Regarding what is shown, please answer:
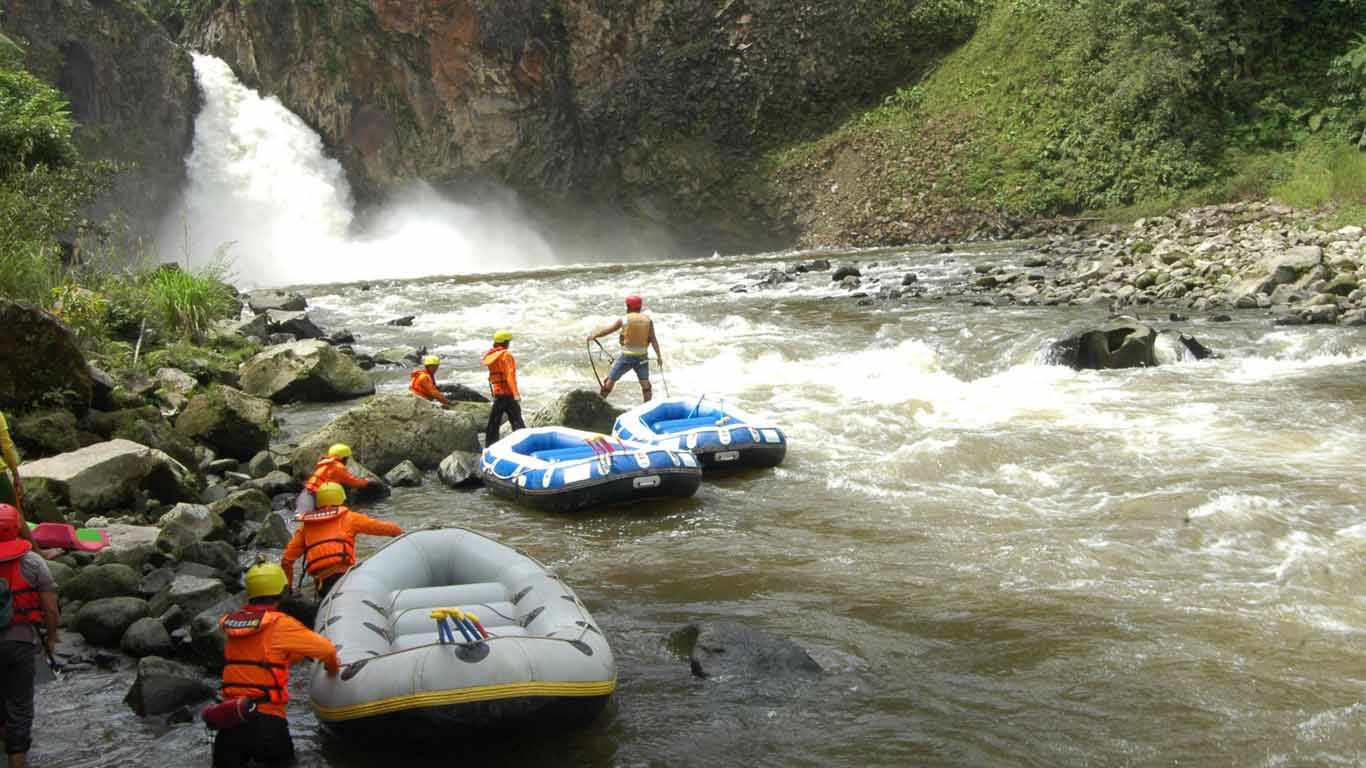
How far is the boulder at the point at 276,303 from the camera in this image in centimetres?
2165

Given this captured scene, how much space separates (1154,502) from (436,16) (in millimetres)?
34544

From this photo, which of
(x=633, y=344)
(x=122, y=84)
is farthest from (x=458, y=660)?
(x=122, y=84)

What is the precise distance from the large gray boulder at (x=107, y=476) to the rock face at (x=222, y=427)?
168cm

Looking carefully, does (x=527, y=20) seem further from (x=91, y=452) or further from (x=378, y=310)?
(x=91, y=452)

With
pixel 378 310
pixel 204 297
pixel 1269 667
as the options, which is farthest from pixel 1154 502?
pixel 378 310

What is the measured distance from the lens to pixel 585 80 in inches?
1542

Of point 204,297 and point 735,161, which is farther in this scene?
point 735,161

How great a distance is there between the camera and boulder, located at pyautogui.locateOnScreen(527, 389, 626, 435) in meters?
11.9

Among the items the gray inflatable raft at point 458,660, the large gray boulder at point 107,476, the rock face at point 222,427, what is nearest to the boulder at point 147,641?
the gray inflatable raft at point 458,660

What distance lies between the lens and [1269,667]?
590 centimetres

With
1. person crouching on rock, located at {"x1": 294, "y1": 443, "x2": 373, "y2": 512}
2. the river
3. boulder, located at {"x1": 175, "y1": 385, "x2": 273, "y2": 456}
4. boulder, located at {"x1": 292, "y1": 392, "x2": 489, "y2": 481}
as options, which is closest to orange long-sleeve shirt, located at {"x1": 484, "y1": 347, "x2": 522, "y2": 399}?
boulder, located at {"x1": 292, "y1": 392, "x2": 489, "y2": 481}

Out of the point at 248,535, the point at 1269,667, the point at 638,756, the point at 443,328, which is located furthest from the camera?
the point at 443,328

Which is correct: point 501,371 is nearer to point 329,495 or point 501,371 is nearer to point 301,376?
point 301,376

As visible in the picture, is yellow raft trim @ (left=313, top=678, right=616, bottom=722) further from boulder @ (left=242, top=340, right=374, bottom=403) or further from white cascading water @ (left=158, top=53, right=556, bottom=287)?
white cascading water @ (left=158, top=53, right=556, bottom=287)
